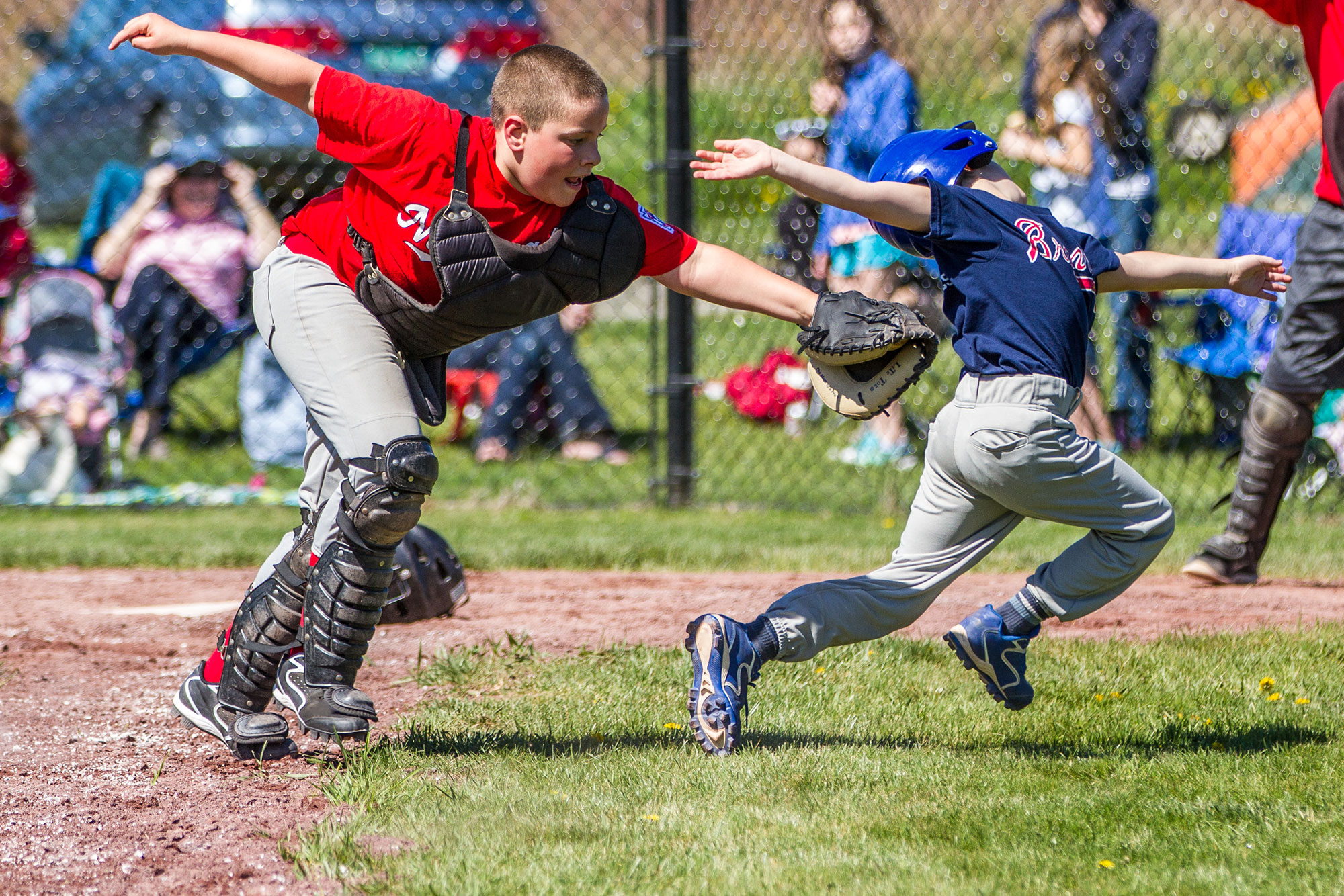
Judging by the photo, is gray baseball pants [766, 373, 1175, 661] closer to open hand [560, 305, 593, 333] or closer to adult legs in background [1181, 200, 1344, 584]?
adult legs in background [1181, 200, 1344, 584]

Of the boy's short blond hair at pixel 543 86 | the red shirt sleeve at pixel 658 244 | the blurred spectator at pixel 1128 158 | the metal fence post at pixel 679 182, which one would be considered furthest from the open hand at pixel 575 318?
the boy's short blond hair at pixel 543 86

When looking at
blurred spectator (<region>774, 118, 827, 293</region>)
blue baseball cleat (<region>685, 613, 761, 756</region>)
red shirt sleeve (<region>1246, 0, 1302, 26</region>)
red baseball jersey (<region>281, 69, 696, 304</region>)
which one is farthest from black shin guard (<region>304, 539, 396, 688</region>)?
blurred spectator (<region>774, 118, 827, 293</region>)

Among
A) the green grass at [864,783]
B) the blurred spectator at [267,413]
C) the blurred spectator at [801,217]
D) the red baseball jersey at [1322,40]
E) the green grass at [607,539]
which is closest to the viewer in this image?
the green grass at [864,783]

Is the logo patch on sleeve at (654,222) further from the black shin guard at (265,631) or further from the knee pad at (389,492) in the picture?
the black shin guard at (265,631)

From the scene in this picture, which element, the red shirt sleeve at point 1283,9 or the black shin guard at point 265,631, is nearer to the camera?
the black shin guard at point 265,631

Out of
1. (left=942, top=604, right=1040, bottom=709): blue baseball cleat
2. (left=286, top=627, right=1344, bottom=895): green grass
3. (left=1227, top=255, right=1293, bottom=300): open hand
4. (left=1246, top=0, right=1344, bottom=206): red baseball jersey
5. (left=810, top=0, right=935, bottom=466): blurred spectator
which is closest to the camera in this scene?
(left=286, top=627, right=1344, bottom=895): green grass

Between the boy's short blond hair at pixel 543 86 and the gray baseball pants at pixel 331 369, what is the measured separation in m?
0.57

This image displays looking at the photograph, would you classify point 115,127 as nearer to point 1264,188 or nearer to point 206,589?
point 206,589

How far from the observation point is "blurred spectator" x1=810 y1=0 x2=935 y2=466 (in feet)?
22.2

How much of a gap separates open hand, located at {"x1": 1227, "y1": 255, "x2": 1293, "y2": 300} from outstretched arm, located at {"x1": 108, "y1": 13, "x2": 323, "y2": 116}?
2271 mm

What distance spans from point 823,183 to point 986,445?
0.70 m

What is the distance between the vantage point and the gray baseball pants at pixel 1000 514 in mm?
3213

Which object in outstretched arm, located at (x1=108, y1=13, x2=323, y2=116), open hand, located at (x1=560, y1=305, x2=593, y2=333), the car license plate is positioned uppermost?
outstretched arm, located at (x1=108, y1=13, x2=323, y2=116)

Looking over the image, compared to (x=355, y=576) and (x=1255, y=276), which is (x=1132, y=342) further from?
(x=355, y=576)
